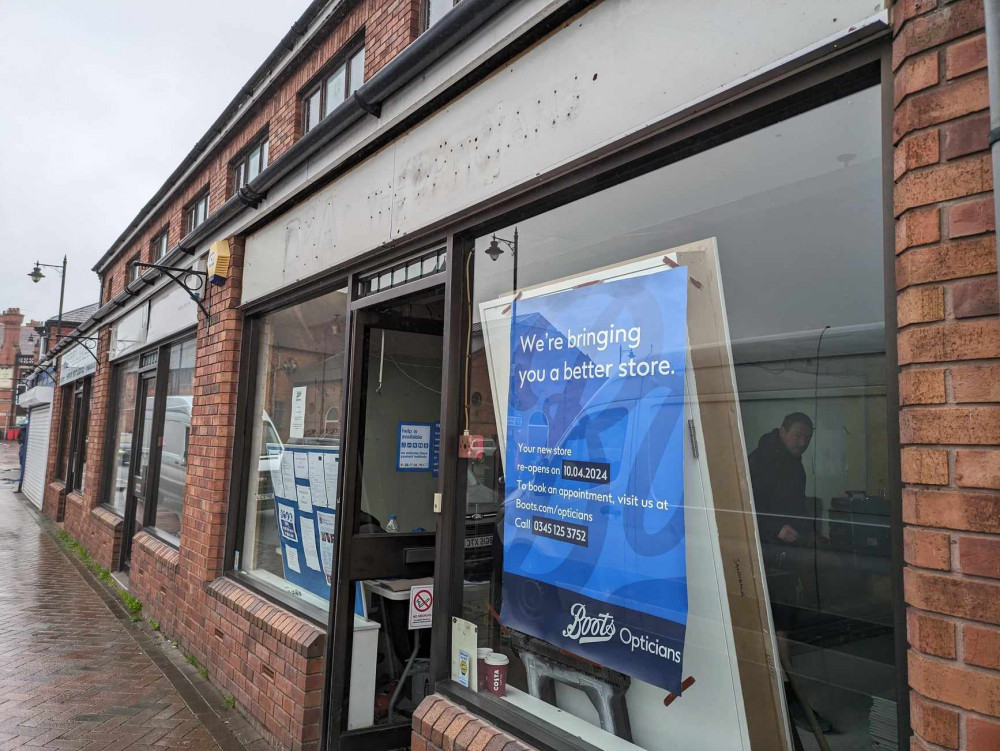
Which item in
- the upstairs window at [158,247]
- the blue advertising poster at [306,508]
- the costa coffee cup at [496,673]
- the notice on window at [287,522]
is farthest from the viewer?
the upstairs window at [158,247]

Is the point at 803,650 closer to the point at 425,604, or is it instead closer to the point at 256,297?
the point at 425,604

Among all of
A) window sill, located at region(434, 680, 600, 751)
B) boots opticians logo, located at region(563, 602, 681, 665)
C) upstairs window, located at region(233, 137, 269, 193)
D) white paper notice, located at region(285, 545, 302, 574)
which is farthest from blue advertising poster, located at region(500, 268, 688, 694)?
upstairs window, located at region(233, 137, 269, 193)

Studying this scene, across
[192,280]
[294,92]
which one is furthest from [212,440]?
[294,92]

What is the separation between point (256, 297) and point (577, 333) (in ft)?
10.9

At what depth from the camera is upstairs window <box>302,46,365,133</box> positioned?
5.30 m

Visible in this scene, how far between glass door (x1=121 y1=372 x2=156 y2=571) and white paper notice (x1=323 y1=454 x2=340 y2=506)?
4.81 meters

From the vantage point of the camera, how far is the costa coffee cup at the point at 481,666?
2867mm

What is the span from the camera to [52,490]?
15.0 metres

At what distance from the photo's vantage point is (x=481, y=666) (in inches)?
113

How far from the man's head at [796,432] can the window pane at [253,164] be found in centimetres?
609

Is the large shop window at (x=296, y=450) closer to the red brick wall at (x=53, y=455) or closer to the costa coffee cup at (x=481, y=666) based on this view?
the costa coffee cup at (x=481, y=666)

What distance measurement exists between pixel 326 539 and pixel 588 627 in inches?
93.3

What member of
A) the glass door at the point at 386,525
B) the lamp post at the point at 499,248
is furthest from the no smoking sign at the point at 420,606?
the lamp post at the point at 499,248

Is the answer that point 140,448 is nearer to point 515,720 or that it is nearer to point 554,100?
point 515,720
